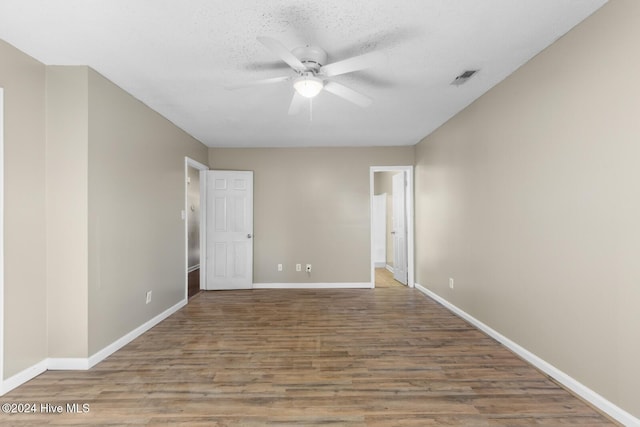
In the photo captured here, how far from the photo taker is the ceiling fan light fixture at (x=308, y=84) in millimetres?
2273

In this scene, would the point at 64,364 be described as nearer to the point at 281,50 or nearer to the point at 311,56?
the point at 281,50

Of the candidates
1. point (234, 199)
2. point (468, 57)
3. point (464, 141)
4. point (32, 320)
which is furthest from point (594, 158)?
point (234, 199)

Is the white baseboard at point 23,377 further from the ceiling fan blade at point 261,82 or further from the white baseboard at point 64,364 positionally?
the ceiling fan blade at point 261,82

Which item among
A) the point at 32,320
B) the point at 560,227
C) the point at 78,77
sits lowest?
the point at 32,320

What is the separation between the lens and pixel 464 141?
11.8 ft

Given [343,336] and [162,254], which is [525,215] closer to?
[343,336]

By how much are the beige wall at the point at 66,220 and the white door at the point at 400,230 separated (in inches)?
182

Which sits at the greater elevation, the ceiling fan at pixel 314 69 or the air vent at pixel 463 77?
the air vent at pixel 463 77

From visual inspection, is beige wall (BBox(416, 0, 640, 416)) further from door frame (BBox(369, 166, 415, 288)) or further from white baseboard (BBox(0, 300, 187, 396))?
white baseboard (BBox(0, 300, 187, 396))

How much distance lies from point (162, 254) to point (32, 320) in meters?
1.43

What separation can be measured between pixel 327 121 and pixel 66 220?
293 centimetres

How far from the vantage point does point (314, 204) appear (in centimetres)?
543

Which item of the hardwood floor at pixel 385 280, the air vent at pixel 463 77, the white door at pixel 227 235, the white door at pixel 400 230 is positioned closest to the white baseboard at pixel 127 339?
the white door at pixel 227 235

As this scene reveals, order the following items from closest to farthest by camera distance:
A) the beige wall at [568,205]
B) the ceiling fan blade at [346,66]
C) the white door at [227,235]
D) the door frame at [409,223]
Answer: the beige wall at [568,205] < the ceiling fan blade at [346,66] < the white door at [227,235] < the door frame at [409,223]
